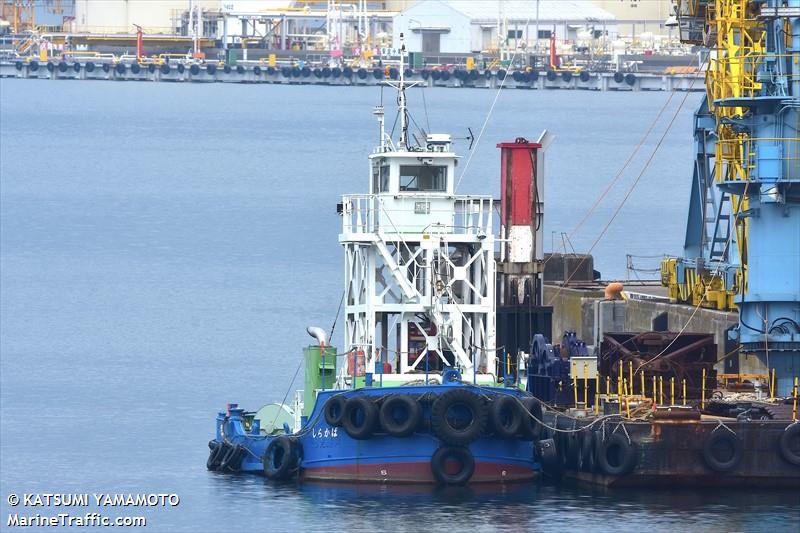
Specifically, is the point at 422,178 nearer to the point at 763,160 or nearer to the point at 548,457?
the point at 548,457

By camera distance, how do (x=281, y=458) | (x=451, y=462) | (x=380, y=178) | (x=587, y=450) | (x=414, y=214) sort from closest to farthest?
1. (x=451, y=462)
2. (x=587, y=450)
3. (x=281, y=458)
4. (x=414, y=214)
5. (x=380, y=178)

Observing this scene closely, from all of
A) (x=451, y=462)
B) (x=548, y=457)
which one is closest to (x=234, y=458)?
(x=451, y=462)

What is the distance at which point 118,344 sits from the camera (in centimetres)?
6084

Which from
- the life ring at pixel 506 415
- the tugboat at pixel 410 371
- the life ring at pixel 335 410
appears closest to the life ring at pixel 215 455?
the tugboat at pixel 410 371

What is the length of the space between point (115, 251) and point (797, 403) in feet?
179

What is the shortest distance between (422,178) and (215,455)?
238 inches

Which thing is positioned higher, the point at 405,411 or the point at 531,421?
the point at 405,411

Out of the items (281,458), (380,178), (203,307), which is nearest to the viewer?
(281,458)

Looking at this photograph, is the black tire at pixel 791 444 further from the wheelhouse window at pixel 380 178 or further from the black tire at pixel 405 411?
the wheelhouse window at pixel 380 178

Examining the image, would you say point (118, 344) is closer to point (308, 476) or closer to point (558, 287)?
point (558, 287)

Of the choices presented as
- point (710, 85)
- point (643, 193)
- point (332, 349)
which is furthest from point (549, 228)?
point (332, 349)

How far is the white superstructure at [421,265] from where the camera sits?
37375 mm

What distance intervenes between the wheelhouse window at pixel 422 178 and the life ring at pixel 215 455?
5.55 meters

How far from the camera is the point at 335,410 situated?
35.2 meters
